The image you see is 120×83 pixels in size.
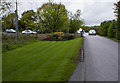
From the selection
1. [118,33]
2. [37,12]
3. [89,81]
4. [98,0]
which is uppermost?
[98,0]

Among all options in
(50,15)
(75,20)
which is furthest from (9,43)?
(75,20)

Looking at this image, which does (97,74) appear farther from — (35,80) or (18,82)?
(18,82)

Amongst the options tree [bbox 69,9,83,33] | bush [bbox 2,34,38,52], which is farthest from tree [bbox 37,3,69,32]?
tree [bbox 69,9,83,33]

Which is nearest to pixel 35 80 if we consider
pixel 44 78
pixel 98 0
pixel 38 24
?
pixel 44 78

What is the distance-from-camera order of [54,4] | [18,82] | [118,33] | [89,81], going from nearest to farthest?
[18,82]
[89,81]
[54,4]
[118,33]

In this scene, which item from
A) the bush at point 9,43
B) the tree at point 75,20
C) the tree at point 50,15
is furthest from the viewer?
the tree at point 75,20

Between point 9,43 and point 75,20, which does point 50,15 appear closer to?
point 9,43

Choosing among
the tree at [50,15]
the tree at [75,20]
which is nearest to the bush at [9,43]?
the tree at [50,15]

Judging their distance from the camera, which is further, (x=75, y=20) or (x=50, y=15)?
(x=75, y=20)

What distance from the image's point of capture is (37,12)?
1005 cm

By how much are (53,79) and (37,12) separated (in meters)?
7.39

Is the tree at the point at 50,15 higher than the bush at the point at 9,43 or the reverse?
higher

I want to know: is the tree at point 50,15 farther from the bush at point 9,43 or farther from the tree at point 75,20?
the tree at point 75,20

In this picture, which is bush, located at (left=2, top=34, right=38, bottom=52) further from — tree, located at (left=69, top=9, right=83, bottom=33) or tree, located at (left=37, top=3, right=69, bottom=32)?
tree, located at (left=69, top=9, right=83, bottom=33)
